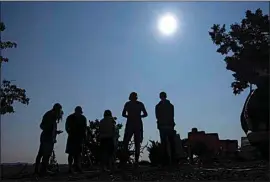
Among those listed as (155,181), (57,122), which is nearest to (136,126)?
(57,122)

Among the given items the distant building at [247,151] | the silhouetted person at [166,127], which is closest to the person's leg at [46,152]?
the silhouetted person at [166,127]

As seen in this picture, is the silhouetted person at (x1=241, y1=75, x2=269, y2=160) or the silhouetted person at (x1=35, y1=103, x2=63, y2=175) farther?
the silhouetted person at (x1=35, y1=103, x2=63, y2=175)

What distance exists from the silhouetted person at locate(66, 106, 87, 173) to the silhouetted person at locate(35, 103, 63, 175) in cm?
38

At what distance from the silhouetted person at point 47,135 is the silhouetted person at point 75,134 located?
384 millimetres

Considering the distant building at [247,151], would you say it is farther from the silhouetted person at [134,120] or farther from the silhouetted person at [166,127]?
the silhouetted person at [134,120]

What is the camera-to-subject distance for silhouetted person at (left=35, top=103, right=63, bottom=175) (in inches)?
345

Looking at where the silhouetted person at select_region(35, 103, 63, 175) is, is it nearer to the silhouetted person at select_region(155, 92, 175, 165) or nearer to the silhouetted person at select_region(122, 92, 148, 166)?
the silhouetted person at select_region(122, 92, 148, 166)

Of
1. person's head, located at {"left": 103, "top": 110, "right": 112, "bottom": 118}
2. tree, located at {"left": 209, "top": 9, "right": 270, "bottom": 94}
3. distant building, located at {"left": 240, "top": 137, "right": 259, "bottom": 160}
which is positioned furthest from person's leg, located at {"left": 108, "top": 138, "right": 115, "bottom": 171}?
tree, located at {"left": 209, "top": 9, "right": 270, "bottom": 94}

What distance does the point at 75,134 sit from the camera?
30.6ft

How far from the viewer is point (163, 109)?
9.48 m

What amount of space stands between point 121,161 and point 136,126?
4.83ft

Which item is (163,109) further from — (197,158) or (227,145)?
(227,145)

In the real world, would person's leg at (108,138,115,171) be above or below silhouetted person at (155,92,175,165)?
below

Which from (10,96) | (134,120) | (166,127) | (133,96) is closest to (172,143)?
(166,127)
